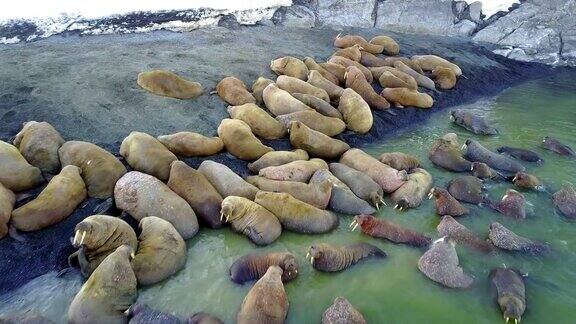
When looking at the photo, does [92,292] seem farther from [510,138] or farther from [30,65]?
[510,138]

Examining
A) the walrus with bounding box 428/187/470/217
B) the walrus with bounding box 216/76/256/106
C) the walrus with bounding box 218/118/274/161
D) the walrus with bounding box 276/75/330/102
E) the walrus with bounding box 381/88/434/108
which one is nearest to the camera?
the walrus with bounding box 428/187/470/217

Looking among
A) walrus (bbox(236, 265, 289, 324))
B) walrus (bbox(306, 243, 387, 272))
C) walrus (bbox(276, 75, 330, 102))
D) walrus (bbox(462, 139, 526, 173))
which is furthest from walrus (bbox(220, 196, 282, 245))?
walrus (bbox(462, 139, 526, 173))

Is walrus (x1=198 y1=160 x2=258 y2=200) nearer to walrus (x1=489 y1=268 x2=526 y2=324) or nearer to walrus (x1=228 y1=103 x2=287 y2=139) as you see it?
walrus (x1=228 y1=103 x2=287 y2=139)

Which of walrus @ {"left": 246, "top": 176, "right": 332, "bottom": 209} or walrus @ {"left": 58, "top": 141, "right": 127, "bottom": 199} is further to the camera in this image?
walrus @ {"left": 246, "top": 176, "right": 332, "bottom": 209}

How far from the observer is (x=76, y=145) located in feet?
20.3

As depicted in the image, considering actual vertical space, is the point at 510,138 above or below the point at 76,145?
below

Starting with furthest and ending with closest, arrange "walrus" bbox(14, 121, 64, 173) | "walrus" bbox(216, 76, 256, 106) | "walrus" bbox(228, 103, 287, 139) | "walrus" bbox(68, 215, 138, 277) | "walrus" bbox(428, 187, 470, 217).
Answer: "walrus" bbox(216, 76, 256, 106)
"walrus" bbox(228, 103, 287, 139)
"walrus" bbox(428, 187, 470, 217)
"walrus" bbox(14, 121, 64, 173)
"walrus" bbox(68, 215, 138, 277)

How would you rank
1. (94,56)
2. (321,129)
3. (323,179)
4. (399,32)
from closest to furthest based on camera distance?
(323,179) → (321,129) → (94,56) → (399,32)

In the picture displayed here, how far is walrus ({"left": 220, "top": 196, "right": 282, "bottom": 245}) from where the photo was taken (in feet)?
18.4

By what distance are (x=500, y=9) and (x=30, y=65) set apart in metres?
14.8

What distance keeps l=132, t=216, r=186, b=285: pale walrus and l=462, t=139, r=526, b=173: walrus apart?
5476 mm

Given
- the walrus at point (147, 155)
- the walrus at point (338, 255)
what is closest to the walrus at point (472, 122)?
the walrus at point (338, 255)

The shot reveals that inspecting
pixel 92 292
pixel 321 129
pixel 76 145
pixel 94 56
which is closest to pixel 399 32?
pixel 321 129

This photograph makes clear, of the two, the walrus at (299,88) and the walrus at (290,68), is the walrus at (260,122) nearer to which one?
the walrus at (299,88)
